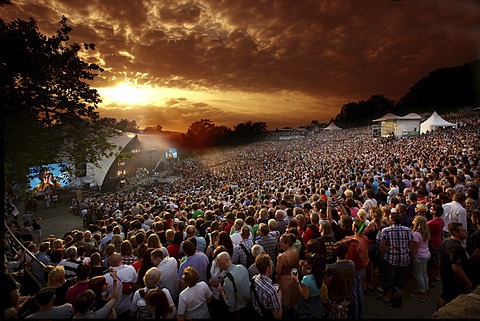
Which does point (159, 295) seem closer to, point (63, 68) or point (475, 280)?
point (475, 280)

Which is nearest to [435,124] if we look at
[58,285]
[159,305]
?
[159,305]

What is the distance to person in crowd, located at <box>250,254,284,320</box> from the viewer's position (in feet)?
9.68

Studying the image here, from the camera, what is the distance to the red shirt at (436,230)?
465cm

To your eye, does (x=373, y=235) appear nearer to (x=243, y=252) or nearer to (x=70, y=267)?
(x=243, y=252)

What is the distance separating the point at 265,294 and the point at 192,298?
88cm

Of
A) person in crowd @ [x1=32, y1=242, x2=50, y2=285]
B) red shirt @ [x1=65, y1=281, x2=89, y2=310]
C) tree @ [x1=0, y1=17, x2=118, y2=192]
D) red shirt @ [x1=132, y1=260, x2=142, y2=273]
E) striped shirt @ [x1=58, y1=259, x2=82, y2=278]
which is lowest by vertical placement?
person in crowd @ [x1=32, y1=242, x2=50, y2=285]

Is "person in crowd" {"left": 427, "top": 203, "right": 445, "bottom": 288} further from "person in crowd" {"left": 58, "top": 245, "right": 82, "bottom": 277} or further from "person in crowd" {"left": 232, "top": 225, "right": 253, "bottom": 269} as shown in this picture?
"person in crowd" {"left": 58, "top": 245, "right": 82, "bottom": 277}

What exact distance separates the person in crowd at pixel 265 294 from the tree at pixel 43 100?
6516 millimetres

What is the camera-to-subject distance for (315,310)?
324 centimetres

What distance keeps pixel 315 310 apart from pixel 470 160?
14519 mm

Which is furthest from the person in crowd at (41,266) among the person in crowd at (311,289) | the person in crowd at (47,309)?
the person in crowd at (311,289)

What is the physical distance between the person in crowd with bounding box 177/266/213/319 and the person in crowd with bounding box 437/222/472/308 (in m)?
3.28

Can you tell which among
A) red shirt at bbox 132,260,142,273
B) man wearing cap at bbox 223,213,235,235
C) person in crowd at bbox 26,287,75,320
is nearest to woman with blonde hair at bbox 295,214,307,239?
man wearing cap at bbox 223,213,235,235

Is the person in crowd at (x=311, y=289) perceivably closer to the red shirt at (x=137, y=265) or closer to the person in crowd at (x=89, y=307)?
the person in crowd at (x=89, y=307)
